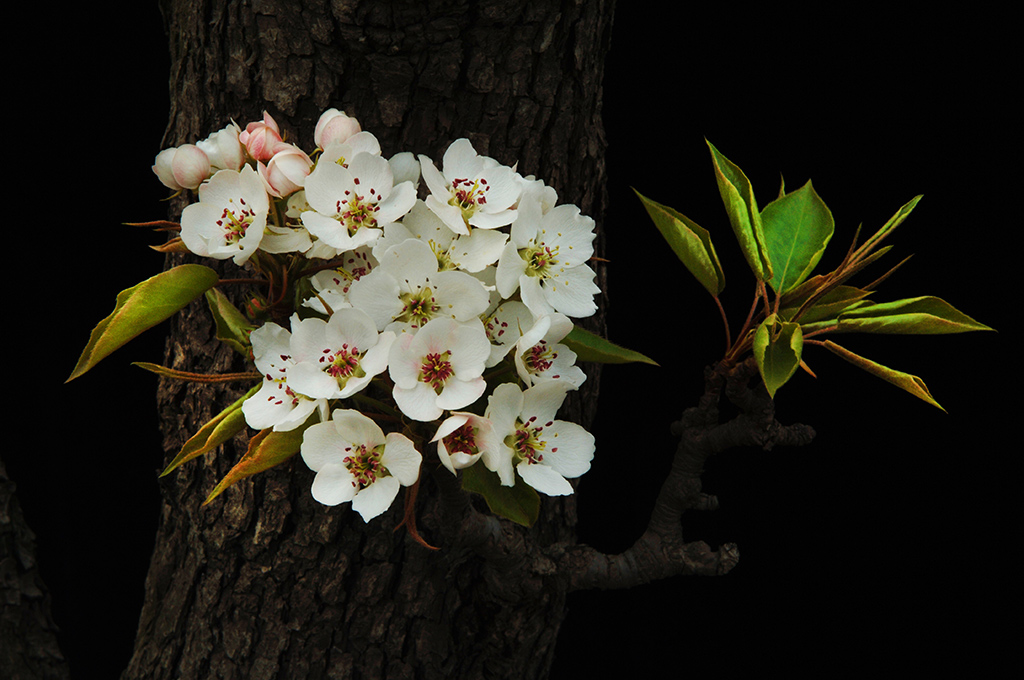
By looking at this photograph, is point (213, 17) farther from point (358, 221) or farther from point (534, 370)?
point (534, 370)

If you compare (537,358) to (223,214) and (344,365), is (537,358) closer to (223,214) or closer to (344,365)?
(344,365)

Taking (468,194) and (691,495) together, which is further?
(691,495)

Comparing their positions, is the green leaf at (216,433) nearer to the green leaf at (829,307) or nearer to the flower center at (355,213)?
the flower center at (355,213)

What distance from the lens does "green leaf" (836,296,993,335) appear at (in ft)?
4.19

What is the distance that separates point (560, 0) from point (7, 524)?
150cm

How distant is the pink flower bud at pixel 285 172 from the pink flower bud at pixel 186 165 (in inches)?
5.1

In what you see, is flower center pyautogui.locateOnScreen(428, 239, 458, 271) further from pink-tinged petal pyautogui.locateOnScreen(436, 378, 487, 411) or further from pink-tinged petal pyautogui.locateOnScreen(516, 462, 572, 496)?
pink-tinged petal pyautogui.locateOnScreen(516, 462, 572, 496)

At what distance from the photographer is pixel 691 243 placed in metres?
1.36

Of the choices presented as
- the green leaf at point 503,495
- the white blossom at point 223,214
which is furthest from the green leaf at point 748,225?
the white blossom at point 223,214

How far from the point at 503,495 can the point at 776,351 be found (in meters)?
0.45

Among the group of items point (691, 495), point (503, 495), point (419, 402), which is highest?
point (419, 402)

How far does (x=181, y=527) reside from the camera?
1811mm

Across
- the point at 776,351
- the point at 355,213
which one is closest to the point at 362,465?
the point at 355,213

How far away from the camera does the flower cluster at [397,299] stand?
1127 mm
